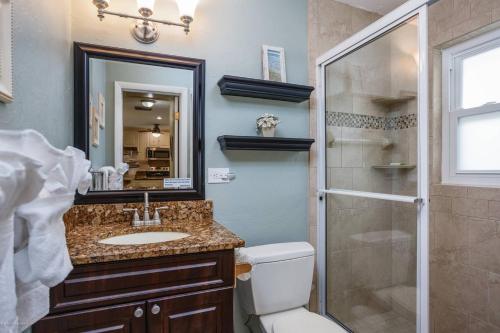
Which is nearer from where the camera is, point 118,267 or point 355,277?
point 118,267

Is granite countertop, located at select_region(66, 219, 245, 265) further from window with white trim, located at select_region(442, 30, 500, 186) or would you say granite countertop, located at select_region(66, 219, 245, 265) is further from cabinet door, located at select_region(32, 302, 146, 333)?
window with white trim, located at select_region(442, 30, 500, 186)

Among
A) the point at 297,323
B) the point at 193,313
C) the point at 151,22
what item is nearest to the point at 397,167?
the point at 297,323

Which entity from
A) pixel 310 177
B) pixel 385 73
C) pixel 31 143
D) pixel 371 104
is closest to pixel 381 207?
pixel 310 177

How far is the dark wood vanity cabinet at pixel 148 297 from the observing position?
1.03 meters

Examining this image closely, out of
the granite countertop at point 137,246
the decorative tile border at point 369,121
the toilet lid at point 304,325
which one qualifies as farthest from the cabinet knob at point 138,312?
the decorative tile border at point 369,121

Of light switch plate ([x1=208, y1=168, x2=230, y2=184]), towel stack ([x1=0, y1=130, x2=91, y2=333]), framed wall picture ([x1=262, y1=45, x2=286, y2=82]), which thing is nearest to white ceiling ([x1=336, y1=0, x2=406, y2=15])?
framed wall picture ([x1=262, y1=45, x2=286, y2=82])

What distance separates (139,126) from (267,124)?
0.77 metres

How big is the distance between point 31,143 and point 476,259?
2.30 meters

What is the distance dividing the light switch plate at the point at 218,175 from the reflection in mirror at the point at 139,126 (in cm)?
12

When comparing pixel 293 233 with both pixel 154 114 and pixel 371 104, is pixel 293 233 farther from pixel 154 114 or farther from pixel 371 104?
pixel 154 114

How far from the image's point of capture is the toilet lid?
Result: 4.73 feet

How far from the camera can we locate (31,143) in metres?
0.56

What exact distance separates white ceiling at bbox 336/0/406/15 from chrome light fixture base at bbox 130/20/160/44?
4.72 feet

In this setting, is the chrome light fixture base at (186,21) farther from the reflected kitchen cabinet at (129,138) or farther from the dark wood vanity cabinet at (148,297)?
the dark wood vanity cabinet at (148,297)
